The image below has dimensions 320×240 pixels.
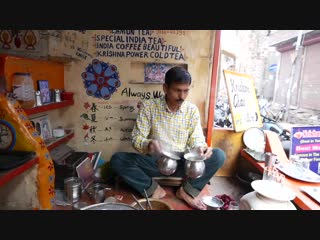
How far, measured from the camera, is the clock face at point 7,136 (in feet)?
4.85

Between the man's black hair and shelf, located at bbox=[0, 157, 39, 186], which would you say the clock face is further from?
the man's black hair

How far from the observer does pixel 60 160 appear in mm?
2248

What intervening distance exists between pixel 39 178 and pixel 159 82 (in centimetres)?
153

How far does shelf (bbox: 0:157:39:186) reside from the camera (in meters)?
1.21

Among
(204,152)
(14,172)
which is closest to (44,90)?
(14,172)

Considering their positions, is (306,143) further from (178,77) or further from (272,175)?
(178,77)

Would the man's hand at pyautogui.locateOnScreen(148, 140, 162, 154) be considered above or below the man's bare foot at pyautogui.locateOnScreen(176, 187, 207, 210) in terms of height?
above

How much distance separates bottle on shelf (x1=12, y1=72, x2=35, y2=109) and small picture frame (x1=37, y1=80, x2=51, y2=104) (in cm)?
25

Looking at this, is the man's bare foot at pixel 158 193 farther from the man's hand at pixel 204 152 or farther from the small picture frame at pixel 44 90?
the small picture frame at pixel 44 90

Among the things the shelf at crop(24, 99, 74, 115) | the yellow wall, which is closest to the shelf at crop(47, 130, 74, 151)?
the shelf at crop(24, 99, 74, 115)

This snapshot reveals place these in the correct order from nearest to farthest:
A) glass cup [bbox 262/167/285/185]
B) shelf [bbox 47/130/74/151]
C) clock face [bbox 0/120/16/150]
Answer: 1. clock face [bbox 0/120/16/150]
2. glass cup [bbox 262/167/285/185]
3. shelf [bbox 47/130/74/151]

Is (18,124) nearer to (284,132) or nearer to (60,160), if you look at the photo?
(60,160)

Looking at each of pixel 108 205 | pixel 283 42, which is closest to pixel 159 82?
pixel 108 205

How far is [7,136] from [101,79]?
1.27 metres
